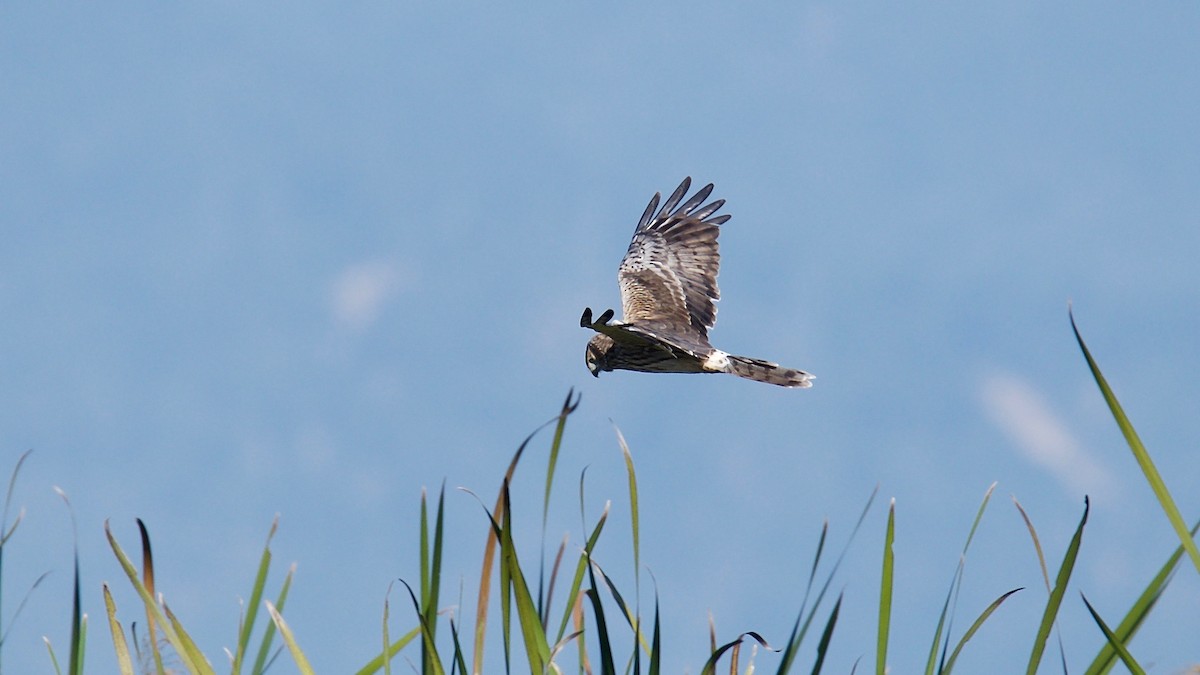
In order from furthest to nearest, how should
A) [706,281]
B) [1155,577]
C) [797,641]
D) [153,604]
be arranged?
[706,281] → [153,604] → [797,641] → [1155,577]

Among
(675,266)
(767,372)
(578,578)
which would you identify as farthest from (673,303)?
(578,578)

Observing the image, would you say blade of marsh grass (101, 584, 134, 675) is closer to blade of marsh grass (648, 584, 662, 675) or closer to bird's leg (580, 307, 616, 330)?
blade of marsh grass (648, 584, 662, 675)

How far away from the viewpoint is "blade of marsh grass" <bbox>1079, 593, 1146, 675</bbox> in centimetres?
232

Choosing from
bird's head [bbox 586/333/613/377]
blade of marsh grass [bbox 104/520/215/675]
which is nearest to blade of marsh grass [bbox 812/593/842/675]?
blade of marsh grass [bbox 104/520/215/675]

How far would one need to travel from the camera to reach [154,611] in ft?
9.80

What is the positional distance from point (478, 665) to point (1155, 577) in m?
1.56

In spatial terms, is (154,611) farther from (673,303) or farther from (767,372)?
(673,303)

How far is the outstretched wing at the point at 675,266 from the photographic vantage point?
9.57 m

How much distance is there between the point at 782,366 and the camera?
833 centimetres

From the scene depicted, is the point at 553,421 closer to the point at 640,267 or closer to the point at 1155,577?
the point at 1155,577

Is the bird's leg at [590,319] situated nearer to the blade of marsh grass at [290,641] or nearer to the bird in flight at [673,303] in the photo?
the bird in flight at [673,303]

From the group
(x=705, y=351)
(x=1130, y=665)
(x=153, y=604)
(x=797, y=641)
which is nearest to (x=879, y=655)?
(x=797, y=641)

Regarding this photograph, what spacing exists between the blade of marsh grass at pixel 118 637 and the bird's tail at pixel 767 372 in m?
5.36

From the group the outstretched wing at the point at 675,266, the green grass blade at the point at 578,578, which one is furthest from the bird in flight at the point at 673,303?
the green grass blade at the point at 578,578
